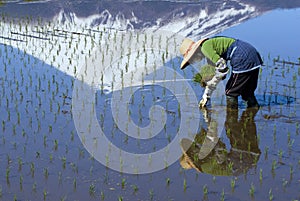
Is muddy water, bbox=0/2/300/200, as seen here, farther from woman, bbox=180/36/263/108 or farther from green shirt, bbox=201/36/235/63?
green shirt, bbox=201/36/235/63

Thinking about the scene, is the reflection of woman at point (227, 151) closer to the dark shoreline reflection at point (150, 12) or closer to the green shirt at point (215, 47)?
the green shirt at point (215, 47)

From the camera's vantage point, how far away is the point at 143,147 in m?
4.93

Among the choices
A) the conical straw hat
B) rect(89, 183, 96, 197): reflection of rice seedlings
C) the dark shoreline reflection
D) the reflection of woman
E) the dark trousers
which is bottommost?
rect(89, 183, 96, 197): reflection of rice seedlings

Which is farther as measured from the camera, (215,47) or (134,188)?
(215,47)

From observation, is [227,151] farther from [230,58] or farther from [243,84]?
[230,58]

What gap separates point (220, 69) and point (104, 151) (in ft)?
4.93

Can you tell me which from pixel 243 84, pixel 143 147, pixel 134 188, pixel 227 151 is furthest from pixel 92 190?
pixel 243 84

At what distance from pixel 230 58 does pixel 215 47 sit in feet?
0.71

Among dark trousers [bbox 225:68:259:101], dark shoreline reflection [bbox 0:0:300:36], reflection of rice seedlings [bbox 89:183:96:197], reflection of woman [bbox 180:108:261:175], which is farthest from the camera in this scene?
dark shoreline reflection [bbox 0:0:300:36]

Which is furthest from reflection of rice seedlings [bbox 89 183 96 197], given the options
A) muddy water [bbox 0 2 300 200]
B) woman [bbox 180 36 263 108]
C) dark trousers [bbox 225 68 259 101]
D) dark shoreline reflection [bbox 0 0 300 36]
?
dark shoreline reflection [bbox 0 0 300 36]

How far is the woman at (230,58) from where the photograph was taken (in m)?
5.61

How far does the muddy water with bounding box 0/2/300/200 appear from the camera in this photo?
13.4ft

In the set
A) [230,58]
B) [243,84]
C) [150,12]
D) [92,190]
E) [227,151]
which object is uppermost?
[150,12]

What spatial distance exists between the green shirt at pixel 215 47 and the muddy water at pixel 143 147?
582 millimetres
